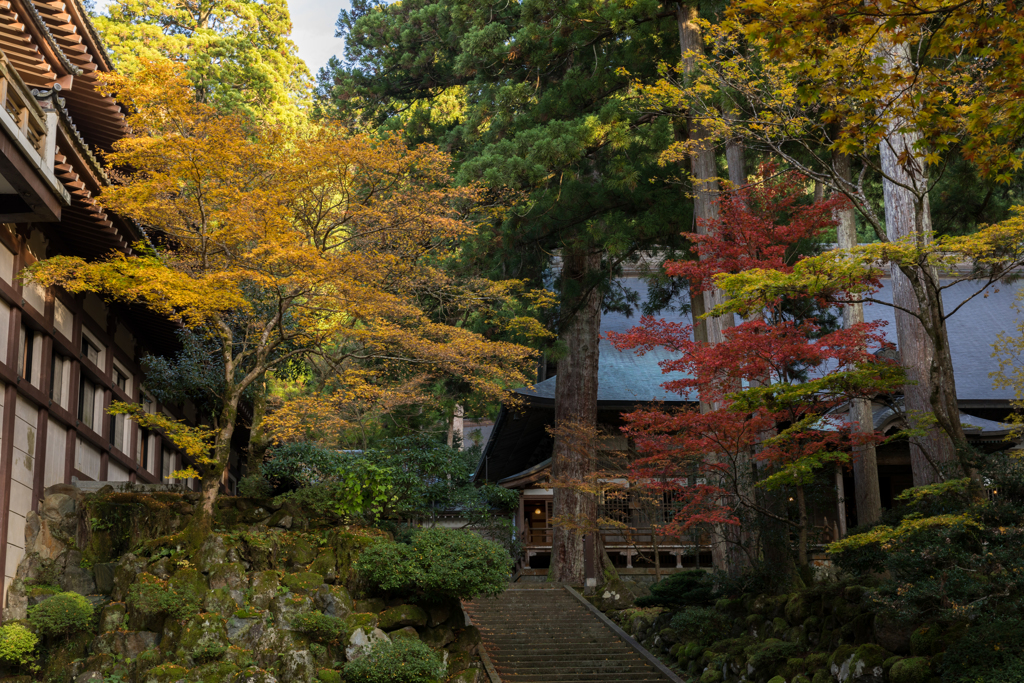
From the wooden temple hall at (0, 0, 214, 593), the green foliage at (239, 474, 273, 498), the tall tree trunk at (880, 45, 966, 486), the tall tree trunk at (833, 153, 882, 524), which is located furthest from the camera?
the tall tree trunk at (833, 153, 882, 524)

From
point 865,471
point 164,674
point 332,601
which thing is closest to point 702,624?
point 865,471

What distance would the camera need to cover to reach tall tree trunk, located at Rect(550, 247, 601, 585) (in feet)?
67.4

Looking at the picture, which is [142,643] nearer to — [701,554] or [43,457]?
[43,457]

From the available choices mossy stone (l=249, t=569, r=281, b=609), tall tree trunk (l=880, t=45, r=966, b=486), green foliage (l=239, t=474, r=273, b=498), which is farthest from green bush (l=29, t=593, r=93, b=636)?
tall tree trunk (l=880, t=45, r=966, b=486)

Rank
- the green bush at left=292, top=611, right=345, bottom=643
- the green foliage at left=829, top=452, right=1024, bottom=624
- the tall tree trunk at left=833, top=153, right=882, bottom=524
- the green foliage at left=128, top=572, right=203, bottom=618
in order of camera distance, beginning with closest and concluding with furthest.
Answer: the green foliage at left=829, top=452, right=1024, bottom=624
the green foliage at left=128, top=572, right=203, bottom=618
the green bush at left=292, top=611, right=345, bottom=643
the tall tree trunk at left=833, top=153, right=882, bottom=524

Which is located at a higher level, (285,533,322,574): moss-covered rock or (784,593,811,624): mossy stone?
(285,533,322,574): moss-covered rock

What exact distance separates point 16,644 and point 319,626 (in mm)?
3564

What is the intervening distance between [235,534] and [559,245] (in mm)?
10142

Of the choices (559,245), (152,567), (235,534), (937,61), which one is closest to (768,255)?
(937,61)

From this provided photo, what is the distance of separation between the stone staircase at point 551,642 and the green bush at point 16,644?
7.08 m

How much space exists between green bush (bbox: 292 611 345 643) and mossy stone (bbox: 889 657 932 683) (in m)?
6.94

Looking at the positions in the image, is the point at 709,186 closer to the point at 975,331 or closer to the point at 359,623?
the point at 359,623

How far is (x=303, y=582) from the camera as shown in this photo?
40.1ft

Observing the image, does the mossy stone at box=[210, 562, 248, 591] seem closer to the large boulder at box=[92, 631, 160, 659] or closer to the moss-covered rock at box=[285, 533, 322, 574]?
the moss-covered rock at box=[285, 533, 322, 574]
